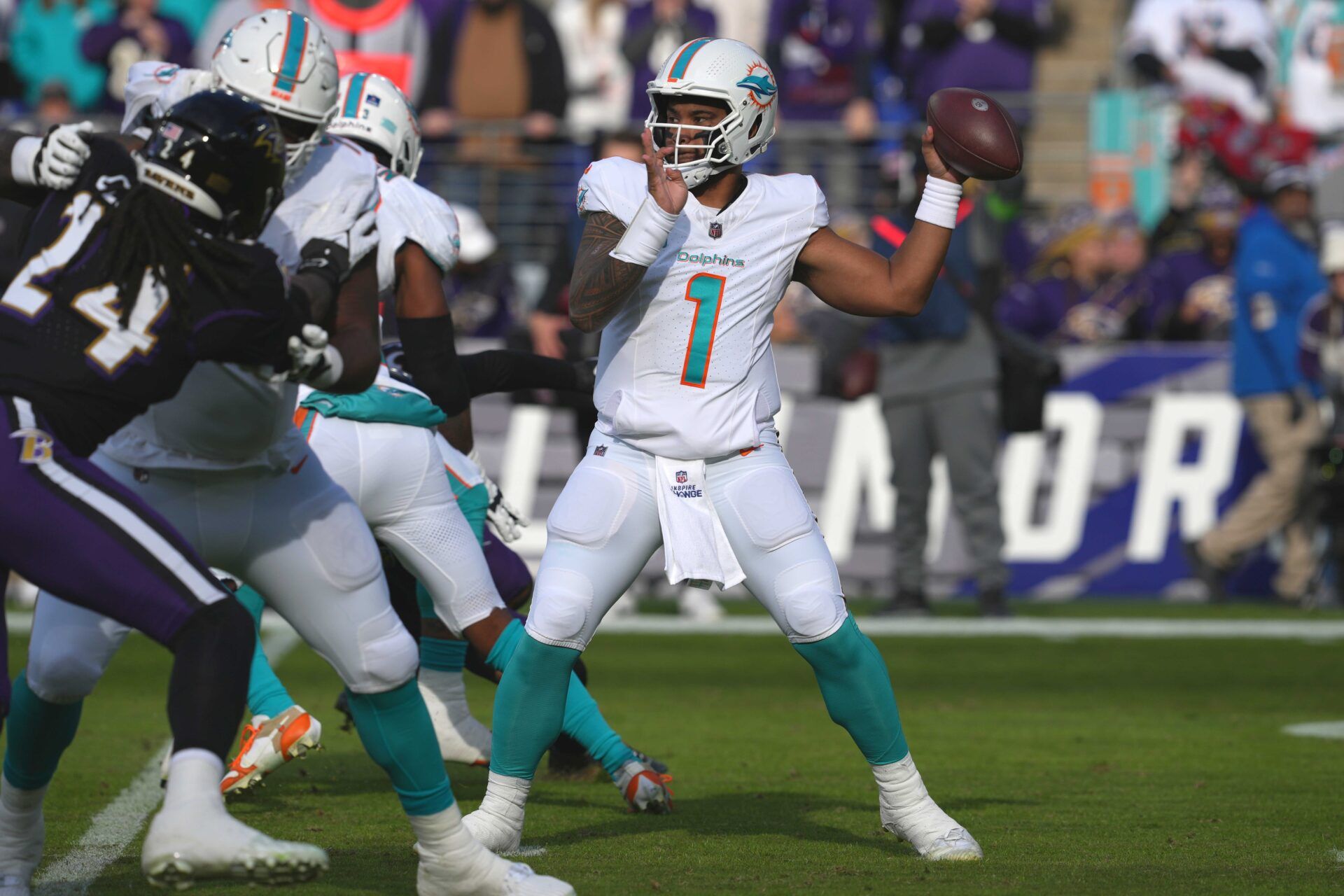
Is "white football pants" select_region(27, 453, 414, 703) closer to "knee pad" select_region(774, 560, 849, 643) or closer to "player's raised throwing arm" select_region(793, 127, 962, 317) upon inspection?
"knee pad" select_region(774, 560, 849, 643)

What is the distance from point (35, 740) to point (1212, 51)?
11551 mm

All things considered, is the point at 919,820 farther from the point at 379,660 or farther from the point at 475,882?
the point at 379,660

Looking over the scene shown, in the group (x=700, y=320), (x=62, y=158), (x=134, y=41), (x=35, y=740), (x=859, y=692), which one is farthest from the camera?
(x=134, y=41)

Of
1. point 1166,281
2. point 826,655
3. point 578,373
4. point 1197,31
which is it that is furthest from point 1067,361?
point 826,655

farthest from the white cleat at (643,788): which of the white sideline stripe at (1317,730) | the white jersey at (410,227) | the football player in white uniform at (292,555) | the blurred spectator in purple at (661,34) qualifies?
the blurred spectator in purple at (661,34)

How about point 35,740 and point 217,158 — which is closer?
point 217,158

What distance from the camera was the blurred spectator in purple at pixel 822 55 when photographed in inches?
513

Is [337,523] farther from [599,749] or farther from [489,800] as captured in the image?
[599,749]

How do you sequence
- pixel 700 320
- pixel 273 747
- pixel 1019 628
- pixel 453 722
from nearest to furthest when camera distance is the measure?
pixel 700 320 → pixel 273 747 → pixel 453 722 → pixel 1019 628

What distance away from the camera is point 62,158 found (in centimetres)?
362

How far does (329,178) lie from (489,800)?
1.49 meters

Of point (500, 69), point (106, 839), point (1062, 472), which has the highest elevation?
point (500, 69)

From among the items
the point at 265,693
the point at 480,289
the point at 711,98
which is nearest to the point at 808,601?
the point at 711,98

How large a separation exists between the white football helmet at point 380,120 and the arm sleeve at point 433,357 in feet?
1.94
